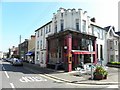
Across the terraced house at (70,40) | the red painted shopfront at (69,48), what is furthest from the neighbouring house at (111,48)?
the red painted shopfront at (69,48)

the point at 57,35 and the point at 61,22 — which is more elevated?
the point at 61,22

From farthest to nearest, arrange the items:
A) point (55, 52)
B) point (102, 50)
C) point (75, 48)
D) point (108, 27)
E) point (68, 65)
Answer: point (108, 27), point (102, 50), point (55, 52), point (75, 48), point (68, 65)

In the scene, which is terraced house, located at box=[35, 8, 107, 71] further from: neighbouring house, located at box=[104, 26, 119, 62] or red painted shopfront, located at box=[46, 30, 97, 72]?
neighbouring house, located at box=[104, 26, 119, 62]

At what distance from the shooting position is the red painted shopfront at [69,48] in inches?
1017

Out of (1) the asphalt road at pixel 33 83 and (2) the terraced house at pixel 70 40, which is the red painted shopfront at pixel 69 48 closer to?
(2) the terraced house at pixel 70 40

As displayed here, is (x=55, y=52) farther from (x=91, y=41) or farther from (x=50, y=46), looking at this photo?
(x=91, y=41)

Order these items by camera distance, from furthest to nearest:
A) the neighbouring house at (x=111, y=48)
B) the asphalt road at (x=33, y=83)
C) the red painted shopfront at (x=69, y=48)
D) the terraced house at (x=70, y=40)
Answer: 1. the neighbouring house at (x=111, y=48)
2. the terraced house at (x=70, y=40)
3. the red painted shopfront at (x=69, y=48)
4. the asphalt road at (x=33, y=83)

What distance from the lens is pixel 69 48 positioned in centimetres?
2567

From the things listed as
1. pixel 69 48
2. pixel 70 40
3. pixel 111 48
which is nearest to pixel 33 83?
pixel 69 48

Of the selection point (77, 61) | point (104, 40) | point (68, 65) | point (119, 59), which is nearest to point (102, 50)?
point (104, 40)

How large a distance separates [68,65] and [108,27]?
2043cm

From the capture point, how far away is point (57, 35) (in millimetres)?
28719

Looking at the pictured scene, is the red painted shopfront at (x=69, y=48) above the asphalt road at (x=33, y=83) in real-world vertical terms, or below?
above

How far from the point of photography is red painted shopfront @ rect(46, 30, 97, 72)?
84.8 feet
